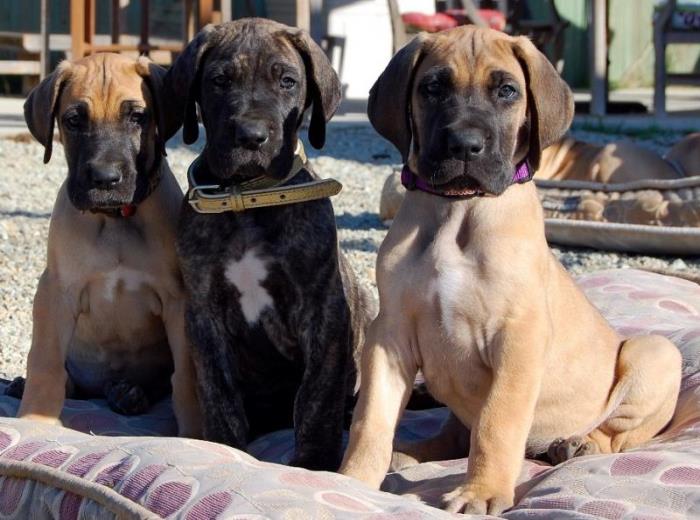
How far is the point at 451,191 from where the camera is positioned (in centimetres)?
399

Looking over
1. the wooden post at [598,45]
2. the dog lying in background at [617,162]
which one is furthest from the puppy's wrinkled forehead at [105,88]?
the wooden post at [598,45]

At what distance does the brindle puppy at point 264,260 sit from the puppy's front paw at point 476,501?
83 cm

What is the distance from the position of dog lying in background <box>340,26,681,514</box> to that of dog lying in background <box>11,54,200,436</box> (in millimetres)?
965

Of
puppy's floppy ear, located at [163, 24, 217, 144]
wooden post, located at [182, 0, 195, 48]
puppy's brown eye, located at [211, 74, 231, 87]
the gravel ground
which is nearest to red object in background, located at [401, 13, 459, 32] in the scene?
the gravel ground

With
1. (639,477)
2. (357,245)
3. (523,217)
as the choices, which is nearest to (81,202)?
(523,217)

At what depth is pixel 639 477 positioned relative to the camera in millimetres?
3820

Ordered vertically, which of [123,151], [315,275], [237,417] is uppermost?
[123,151]

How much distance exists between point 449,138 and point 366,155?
889cm

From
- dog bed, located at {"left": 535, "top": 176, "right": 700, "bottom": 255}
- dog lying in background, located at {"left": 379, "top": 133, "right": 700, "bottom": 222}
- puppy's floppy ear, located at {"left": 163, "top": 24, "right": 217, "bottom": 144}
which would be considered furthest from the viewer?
dog lying in background, located at {"left": 379, "top": 133, "right": 700, "bottom": 222}

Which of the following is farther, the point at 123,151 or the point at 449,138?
the point at 123,151

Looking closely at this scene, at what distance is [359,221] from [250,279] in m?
5.24

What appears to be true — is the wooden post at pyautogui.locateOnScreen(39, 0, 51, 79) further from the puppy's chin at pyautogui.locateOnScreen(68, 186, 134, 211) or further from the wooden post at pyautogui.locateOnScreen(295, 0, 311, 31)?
the puppy's chin at pyautogui.locateOnScreen(68, 186, 134, 211)

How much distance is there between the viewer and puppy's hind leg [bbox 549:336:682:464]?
14.6ft

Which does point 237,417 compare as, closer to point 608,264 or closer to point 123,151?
point 123,151
